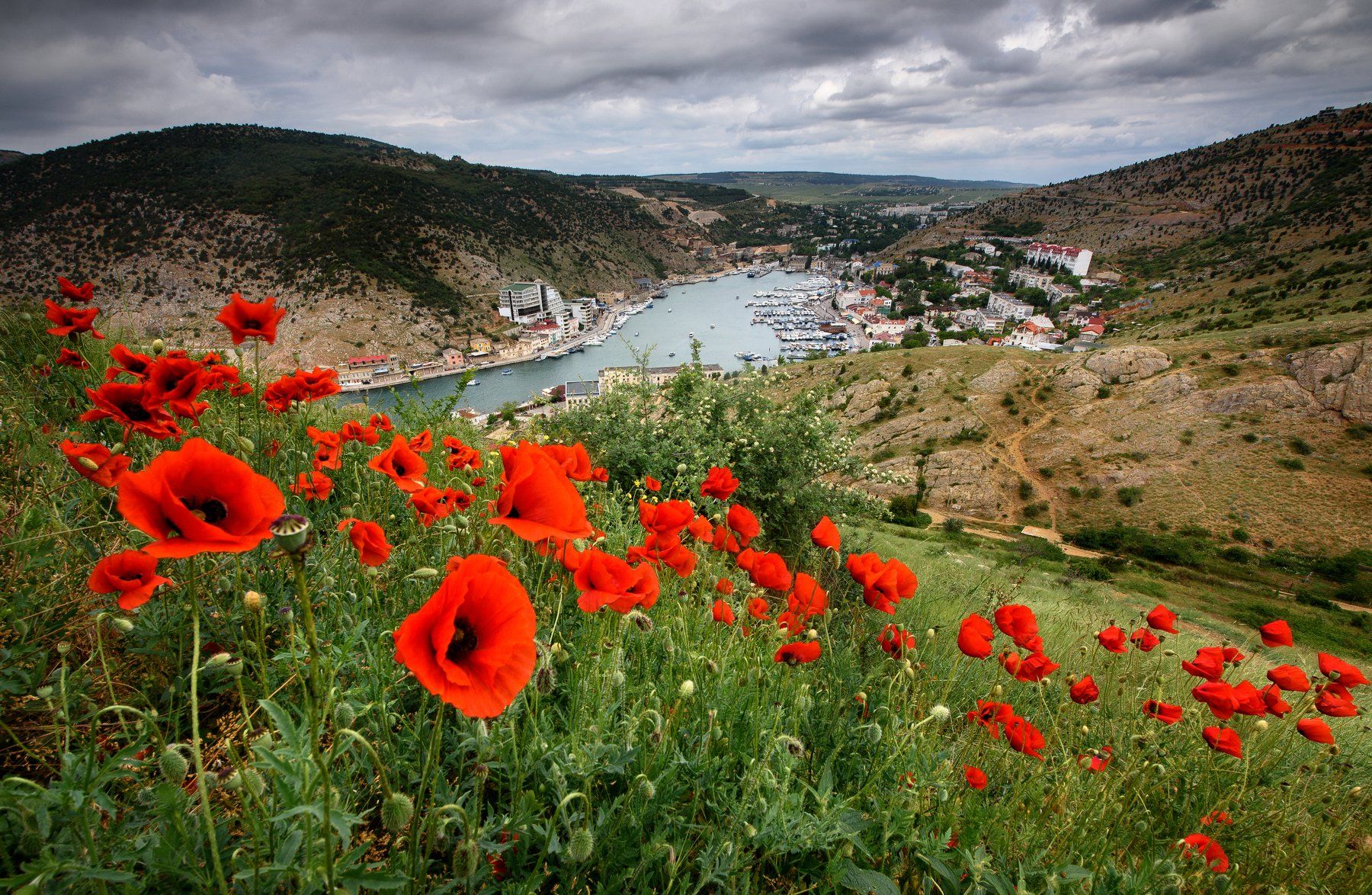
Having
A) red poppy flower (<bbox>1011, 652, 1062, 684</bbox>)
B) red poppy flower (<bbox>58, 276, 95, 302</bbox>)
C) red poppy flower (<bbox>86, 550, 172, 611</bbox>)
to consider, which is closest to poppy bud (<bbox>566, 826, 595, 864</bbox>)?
red poppy flower (<bbox>86, 550, 172, 611</bbox>)

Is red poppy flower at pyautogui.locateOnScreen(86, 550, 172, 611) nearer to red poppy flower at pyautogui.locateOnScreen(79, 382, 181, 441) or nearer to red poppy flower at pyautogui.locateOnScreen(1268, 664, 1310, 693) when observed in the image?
red poppy flower at pyautogui.locateOnScreen(79, 382, 181, 441)

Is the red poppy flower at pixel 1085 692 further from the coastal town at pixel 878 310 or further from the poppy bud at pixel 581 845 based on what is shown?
the coastal town at pixel 878 310

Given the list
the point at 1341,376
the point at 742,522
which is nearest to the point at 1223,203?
the point at 1341,376

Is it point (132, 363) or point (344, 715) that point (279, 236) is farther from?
point (344, 715)

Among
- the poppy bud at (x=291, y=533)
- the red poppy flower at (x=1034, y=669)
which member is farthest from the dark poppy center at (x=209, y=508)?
the red poppy flower at (x=1034, y=669)

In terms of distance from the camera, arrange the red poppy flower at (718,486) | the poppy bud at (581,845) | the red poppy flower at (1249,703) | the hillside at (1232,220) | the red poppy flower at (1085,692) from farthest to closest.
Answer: the hillside at (1232,220), the red poppy flower at (718,486), the red poppy flower at (1085,692), the red poppy flower at (1249,703), the poppy bud at (581,845)

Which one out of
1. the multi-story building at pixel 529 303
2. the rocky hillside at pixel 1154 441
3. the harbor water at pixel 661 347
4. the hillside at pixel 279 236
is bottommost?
the rocky hillside at pixel 1154 441

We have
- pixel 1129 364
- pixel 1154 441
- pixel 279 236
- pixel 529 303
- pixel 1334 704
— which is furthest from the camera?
pixel 529 303
